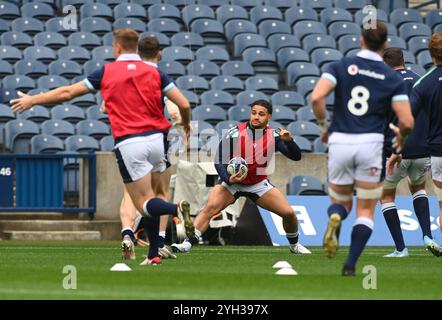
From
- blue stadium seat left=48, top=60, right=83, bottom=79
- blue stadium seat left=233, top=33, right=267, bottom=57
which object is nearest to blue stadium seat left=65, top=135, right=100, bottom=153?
blue stadium seat left=48, top=60, right=83, bottom=79

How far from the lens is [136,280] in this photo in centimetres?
1095

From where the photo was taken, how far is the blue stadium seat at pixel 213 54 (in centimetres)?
2630

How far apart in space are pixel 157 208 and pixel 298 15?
16.0 metres

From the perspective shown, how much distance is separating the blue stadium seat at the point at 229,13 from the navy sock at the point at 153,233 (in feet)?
49.1

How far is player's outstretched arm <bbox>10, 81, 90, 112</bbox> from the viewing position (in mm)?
12102

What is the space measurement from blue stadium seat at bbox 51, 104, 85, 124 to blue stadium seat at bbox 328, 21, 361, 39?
6378 mm

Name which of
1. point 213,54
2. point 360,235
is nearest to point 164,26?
point 213,54

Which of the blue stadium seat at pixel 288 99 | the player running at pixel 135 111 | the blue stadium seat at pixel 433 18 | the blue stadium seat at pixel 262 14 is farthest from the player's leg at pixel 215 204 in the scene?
the blue stadium seat at pixel 433 18

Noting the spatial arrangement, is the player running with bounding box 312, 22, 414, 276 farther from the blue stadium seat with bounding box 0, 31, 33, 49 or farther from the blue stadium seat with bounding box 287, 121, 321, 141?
the blue stadium seat with bounding box 0, 31, 33, 49

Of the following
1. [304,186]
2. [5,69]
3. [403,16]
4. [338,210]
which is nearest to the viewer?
[338,210]

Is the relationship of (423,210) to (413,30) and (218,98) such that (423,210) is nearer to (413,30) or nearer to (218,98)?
(218,98)

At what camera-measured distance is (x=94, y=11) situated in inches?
1062

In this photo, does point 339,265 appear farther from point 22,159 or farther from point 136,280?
point 22,159

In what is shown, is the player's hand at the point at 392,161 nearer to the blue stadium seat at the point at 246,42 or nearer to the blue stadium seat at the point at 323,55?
the blue stadium seat at the point at 323,55
